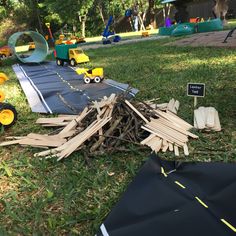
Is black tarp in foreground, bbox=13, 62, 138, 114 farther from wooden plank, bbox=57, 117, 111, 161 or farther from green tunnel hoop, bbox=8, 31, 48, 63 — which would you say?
green tunnel hoop, bbox=8, 31, 48, 63

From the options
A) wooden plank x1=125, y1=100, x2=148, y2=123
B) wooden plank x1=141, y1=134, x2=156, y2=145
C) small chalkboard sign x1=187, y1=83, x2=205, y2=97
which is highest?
small chalkboard sign x1=187, y1=83, x2=205, y2=97

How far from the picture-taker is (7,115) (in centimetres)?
554

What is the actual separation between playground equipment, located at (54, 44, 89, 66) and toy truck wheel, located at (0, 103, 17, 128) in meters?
7.34

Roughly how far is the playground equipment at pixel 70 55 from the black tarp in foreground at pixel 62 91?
1683 millimetres

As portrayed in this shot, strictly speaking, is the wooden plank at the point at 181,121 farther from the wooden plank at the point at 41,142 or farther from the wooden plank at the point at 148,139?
the wooden plank at the point at 41,142

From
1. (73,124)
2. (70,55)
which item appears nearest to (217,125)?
(73,124)

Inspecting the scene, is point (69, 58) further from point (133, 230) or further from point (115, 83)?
point (133, 230)

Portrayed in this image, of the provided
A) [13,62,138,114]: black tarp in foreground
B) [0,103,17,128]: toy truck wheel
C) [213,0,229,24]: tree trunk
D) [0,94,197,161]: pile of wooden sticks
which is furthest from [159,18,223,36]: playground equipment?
[0,103,17,128]: toy truck wheel

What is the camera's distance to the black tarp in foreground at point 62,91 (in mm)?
6584

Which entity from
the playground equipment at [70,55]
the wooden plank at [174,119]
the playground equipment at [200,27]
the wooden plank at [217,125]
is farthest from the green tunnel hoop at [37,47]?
the wooden plank at [217,125]

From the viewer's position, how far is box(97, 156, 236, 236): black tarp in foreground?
8.38 feet

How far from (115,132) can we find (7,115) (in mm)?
2176

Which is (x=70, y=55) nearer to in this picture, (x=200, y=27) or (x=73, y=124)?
(x=73, y=124)

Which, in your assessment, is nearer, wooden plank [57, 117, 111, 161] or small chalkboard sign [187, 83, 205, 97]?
wooden plank [57, 117, 111, 161]
